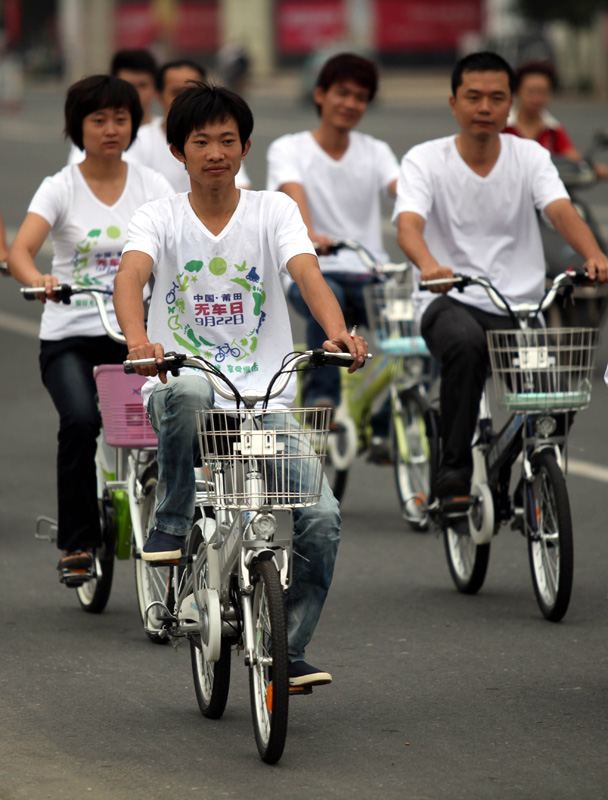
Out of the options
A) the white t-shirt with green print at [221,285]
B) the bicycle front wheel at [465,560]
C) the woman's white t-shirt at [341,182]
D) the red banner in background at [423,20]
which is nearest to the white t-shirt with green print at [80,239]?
the white t-shirt with green print at [221,285]

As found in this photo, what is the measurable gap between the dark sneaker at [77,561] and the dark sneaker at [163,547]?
1125mm

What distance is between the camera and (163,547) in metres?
4.77

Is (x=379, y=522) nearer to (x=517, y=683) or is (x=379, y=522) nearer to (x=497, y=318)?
(x=497, y=318)

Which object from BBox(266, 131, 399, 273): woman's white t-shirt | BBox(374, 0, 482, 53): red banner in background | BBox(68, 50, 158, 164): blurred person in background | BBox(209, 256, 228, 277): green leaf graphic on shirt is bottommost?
BBox(209, 256, 228, 277): green leaf graphic on shirt

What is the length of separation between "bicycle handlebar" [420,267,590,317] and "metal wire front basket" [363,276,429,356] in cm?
133

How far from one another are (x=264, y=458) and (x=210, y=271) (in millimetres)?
806

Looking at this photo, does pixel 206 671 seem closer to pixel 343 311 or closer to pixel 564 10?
pixel 343 311

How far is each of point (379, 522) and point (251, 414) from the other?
3571 millimetres

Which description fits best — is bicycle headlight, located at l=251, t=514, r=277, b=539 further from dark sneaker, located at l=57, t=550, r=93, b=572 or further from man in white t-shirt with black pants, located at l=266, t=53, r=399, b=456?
man in white t-shirt with black pants, located at l=266, t=53, r=399, b=456

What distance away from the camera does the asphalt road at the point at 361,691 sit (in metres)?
4.27

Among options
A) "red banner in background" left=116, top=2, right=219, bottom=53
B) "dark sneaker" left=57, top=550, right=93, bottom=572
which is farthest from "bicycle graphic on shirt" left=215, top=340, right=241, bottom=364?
"red banner in background" left=116, top=2, right=219, bottom=53

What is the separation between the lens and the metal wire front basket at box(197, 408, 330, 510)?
4.22 m

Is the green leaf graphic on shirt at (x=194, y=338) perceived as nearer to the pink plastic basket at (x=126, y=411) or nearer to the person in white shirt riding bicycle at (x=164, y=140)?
the pink plastic basket at (x=126, y=411)

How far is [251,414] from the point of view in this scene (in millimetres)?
4246
